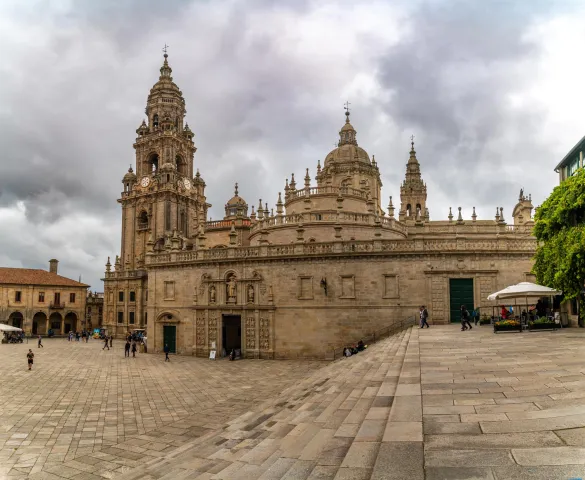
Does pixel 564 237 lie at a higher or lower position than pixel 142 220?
lower

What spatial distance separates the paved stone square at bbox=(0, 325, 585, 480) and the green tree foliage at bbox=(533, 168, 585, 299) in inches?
108

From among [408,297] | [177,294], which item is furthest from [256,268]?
[408,297]

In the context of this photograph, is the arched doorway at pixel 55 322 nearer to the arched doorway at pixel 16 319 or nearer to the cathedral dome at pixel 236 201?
the arched doorway at pixel 16 319

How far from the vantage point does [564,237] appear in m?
19.5

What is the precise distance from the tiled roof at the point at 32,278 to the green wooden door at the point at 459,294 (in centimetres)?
5696

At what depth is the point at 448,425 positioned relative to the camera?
21.9 feet

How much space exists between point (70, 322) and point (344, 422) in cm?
6804

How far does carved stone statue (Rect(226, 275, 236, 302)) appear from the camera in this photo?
33.2m

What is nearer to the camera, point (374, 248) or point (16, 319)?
point (374, 248)

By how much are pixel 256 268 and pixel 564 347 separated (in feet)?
72.3

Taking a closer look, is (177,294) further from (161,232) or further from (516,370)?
(516,370)

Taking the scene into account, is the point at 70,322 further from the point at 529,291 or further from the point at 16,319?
the point at 529,291

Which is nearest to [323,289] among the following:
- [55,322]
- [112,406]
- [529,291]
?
[529,291]

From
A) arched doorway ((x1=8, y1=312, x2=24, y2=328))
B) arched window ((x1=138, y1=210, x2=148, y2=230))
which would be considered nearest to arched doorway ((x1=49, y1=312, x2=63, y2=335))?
arched doorway ((x1=8, y1=312, x2=24, y2=328))
